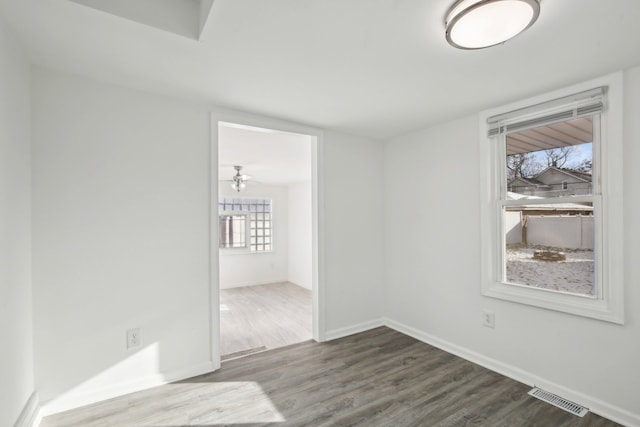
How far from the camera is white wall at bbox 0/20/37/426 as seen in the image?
1.50m

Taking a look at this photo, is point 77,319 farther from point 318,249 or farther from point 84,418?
point 318,249

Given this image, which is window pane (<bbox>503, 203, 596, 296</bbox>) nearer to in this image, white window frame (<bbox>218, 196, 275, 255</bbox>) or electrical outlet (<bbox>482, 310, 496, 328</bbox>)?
electrical outlet (<bbox>482, 310, 496, 328</bbox>)

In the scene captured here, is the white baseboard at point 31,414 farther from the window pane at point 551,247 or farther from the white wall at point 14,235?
the window pane at point 551,247

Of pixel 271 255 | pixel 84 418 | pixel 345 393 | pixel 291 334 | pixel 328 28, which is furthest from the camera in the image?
pixel 271 255

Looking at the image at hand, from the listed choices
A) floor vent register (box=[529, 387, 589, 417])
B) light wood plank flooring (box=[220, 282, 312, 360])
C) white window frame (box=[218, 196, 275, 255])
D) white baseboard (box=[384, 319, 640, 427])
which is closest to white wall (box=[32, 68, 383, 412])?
light wood plank flooring (box=[220, 282, 312, 360])

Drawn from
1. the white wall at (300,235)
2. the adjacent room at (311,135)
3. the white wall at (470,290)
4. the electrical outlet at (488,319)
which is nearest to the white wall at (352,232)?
the white wall at (470,290)

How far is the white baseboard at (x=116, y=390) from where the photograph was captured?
2.01m

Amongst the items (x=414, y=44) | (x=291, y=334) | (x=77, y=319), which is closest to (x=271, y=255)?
(x=291, y=334)

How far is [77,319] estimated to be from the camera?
2078 mm

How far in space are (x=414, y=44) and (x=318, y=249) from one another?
2148 mm

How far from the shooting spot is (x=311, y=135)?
3.21 metres

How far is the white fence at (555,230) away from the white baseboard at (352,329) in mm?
1778

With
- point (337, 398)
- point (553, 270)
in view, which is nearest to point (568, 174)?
Answer: point (553, 270)

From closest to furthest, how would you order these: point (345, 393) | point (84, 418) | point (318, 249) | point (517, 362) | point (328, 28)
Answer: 1. point (328, 28)
2. point (84, 418)
3. point (345, 393)
4. point (517, 362)
5. point (318, 249)
